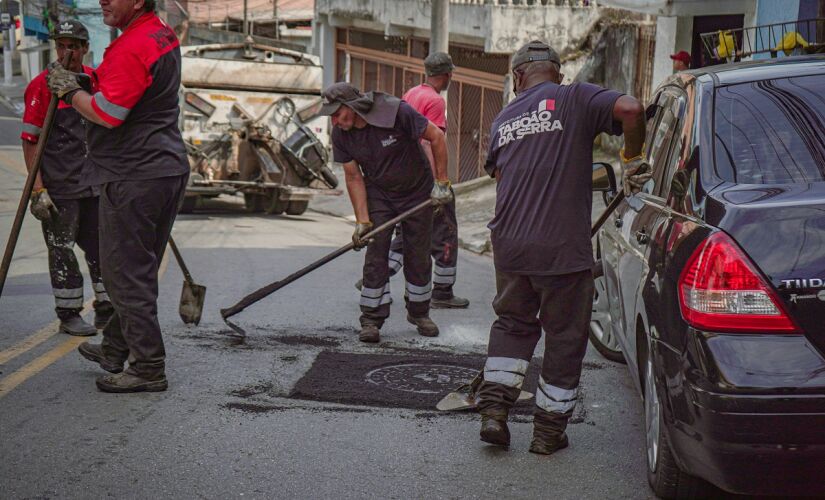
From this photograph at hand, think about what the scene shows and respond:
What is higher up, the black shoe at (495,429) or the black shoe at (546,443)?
the black shoe at (495,429)

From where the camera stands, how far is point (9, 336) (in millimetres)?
6898

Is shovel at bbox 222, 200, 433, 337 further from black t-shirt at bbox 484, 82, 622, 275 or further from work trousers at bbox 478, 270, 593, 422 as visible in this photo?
black t-shirt at bbox 484, 82, 622, 275

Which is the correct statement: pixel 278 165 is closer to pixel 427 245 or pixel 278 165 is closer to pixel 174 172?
pixel 427 245

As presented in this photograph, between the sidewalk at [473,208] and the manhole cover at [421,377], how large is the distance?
6.46 metres

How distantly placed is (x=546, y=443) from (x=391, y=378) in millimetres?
1452

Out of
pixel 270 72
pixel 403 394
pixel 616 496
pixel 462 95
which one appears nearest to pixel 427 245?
pixel 403 394

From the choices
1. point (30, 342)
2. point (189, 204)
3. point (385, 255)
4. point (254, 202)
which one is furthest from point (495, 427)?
point (254, 202)

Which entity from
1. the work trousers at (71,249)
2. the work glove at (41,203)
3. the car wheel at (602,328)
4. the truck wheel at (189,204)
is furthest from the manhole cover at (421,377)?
the truck wheel at (189,204)

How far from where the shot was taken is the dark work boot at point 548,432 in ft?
15.5

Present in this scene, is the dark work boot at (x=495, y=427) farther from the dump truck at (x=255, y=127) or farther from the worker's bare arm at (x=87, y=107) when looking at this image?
the dump truck at (x=255, y=127)

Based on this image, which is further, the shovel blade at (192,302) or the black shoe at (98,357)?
the shovel blade at (192,302)

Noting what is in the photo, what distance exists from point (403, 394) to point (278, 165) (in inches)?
431

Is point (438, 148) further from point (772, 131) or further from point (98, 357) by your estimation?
point (772, 131)

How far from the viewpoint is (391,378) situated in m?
6.01
